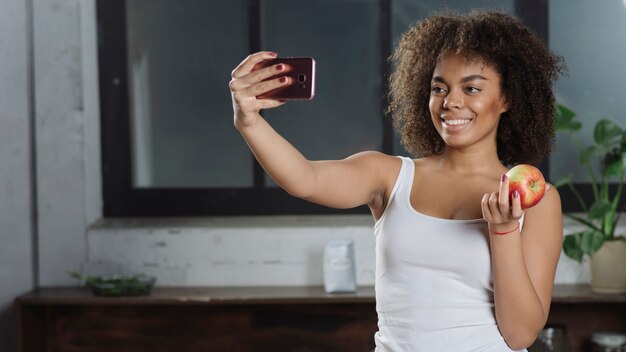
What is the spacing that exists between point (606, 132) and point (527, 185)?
6.03 ft

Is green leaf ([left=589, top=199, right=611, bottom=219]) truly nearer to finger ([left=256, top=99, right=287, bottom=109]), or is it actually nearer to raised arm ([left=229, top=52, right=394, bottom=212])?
raised arm ([left=229, top=52, right=394, bottom=212])

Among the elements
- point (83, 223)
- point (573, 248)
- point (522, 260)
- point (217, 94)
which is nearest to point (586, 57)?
point (573, 248)

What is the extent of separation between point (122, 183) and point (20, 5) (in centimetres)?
74

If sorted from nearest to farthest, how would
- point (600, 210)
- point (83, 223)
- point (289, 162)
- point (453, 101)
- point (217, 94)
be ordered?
point (289, 162) → point (453, 101) → point (600, 210) → point (83, 223) → point (217, 94)

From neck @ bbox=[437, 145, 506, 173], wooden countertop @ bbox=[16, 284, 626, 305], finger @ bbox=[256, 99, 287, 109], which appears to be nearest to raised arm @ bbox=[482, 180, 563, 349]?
neck @ bbox=[437, 145, 506, 173]

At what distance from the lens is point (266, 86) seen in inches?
55.6

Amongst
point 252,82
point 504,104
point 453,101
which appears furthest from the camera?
point 504,104

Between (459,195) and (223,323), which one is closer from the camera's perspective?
(459,195)

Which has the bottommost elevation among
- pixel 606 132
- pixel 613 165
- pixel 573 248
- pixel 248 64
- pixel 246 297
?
pixel 246 297

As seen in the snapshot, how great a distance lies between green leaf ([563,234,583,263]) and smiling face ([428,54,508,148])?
1594 mm

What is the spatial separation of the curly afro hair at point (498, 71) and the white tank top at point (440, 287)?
26cm

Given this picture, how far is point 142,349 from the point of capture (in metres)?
3.39

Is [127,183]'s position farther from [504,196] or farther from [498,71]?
[504,196]

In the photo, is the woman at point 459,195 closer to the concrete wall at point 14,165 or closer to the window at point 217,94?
the window at point 217,94
